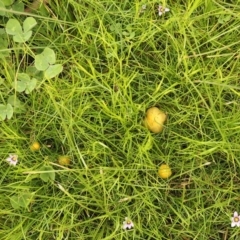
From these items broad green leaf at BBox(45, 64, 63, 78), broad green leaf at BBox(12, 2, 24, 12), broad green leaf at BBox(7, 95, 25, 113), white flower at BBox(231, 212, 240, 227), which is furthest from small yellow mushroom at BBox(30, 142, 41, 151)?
white flower at BBox(231, 212, 240, 227)

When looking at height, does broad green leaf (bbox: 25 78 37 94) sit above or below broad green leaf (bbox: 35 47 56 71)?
below

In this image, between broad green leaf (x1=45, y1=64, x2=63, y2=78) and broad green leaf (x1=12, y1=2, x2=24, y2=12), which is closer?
broad green leaf (x1=45, y1=64, x2=63, y2=78)

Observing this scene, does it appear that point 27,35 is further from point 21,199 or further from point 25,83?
point 21,199

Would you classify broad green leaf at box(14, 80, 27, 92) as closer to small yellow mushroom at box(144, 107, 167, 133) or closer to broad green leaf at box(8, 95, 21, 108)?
broad green leaf at box(8, 95, 21, 108)

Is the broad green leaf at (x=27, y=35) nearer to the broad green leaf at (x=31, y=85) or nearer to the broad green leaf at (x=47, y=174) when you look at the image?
the broad green leaf at (x=31, y=85)

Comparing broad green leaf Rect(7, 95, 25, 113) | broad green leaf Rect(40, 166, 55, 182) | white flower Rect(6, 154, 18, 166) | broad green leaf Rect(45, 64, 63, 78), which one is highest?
broad green leaf Rect(45, 64, 63, 78)

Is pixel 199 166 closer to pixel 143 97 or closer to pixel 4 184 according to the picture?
pixel 143 97
